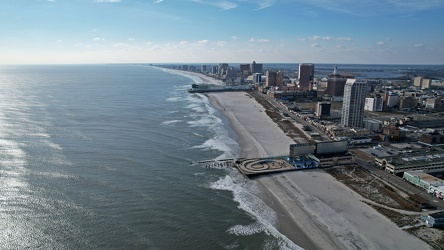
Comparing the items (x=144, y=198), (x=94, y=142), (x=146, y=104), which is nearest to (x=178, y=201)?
(x=144, y=198)

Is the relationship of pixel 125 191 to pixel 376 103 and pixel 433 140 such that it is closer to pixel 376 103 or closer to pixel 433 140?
pixel 433 140

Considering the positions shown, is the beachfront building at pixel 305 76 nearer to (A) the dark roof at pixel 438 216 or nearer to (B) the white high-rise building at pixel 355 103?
(B) the white high-rise building at pixel 355 103

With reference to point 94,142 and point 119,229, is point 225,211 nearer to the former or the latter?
point 119,229

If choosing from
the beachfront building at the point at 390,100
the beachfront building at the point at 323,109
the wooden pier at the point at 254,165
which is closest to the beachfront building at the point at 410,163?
the wooden pier at the point at 254,165

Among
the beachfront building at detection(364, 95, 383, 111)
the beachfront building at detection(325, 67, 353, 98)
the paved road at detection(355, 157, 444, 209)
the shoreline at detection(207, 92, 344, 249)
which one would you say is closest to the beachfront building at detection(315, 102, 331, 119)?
the shoreline at detection(207, 92, 344, 249)

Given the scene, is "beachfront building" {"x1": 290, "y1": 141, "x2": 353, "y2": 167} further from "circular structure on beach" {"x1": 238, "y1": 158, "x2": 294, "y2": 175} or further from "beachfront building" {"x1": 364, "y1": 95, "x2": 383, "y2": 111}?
"beachfront building" {"x1": 364, "y1": 95, "x2": 383, "y2": 111}
